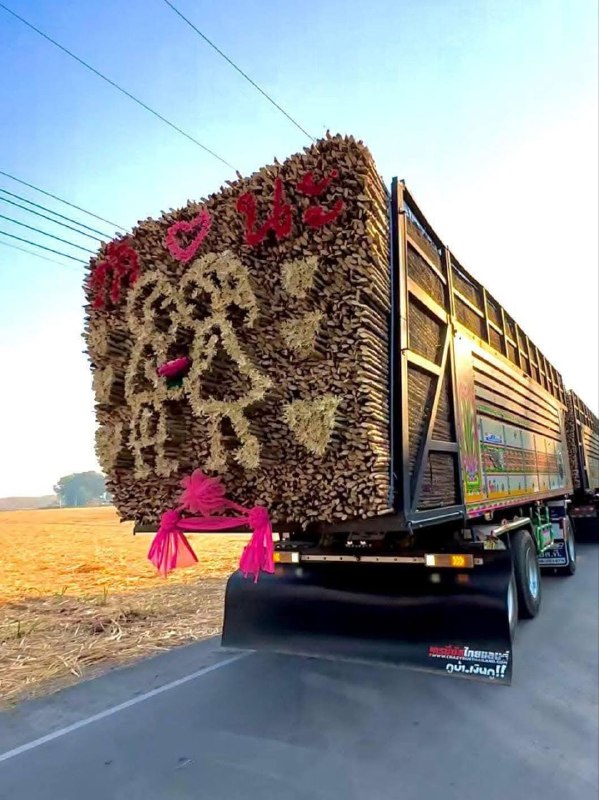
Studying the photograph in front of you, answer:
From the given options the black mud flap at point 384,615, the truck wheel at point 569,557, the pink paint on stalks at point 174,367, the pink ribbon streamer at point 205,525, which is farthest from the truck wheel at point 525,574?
the pink paint on stalks at point 174,367

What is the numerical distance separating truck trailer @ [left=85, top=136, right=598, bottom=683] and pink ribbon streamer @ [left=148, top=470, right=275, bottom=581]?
0.03 meters

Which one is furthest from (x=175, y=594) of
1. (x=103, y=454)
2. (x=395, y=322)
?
(x=395, y=322)

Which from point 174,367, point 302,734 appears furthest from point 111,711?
point 174,367

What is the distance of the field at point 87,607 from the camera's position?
5289 millimetres

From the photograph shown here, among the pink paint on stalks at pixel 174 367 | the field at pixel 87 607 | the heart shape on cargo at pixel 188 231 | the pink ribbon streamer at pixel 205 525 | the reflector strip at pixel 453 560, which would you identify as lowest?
the field at pixel 87 607

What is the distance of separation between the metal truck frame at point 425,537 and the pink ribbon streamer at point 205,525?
49cm

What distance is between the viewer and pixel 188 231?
388 centimetres

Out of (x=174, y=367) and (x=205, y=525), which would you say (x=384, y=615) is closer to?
(x=205, y=525)

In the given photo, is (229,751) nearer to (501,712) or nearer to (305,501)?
(305,501)

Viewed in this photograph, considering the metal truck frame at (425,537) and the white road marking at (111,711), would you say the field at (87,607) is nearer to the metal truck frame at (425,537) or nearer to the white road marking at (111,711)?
the white road marking at (111,711)

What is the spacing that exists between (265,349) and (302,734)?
2.52 metres

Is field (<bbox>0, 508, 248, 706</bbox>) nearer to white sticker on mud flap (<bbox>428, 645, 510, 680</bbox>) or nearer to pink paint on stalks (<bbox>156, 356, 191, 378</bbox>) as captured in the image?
pink paint on stalks (<bbox>156, 356, 191, 378</bbox>)

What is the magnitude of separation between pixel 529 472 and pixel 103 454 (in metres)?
5.30

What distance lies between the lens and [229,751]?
11.2ft
